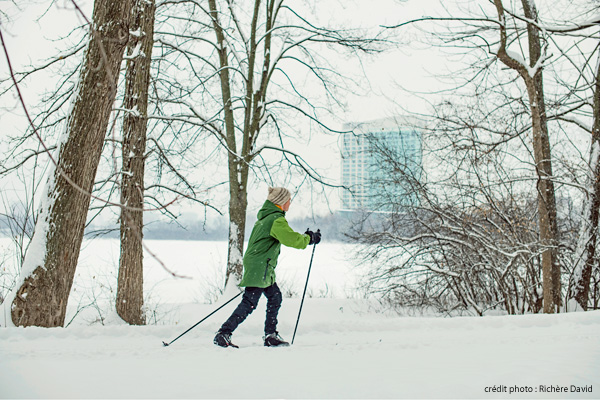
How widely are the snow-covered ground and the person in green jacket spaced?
0.81ft

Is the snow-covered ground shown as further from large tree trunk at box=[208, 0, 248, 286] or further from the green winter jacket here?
large tree trunk at box=[208, 0, 248, 286]

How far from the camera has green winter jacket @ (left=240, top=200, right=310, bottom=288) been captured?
14.1 ft

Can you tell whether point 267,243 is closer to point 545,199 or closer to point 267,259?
point 267,259

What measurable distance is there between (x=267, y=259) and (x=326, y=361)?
3.99 ft

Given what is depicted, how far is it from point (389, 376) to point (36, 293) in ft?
12.6

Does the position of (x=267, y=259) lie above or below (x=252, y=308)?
above

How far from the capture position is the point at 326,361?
12.0 feet

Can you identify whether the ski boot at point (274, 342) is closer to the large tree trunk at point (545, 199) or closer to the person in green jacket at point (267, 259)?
the person in green jacket at point (267, 259)

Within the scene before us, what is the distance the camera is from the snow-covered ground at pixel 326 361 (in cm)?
284

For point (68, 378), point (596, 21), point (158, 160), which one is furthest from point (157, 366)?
point (596, 21)

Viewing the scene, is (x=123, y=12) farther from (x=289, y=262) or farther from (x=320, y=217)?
(x=289, y=262)

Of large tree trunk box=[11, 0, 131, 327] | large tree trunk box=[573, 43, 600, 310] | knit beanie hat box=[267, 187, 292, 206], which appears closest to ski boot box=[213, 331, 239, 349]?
knit beanie hat box=[267, 187, 292, 206]

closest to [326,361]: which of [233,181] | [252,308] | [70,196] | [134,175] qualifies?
[252,308]

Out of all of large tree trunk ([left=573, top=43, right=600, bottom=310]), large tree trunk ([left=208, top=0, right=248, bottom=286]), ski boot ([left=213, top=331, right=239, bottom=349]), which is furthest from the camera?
large tree trunk ([left=208, top=0, right=248, bottom=286])
